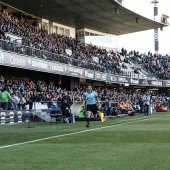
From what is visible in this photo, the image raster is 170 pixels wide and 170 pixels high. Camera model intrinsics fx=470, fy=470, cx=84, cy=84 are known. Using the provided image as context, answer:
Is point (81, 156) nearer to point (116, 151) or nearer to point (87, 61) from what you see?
point (116, 151)

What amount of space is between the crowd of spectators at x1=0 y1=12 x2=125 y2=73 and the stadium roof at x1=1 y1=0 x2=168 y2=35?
215 cm

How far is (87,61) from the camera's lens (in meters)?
45.8

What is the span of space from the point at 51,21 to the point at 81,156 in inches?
1730

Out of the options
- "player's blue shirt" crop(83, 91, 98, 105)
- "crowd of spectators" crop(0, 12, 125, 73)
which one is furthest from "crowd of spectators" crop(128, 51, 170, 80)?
"player's blue shirt" crop(83, 91, 98, 105)

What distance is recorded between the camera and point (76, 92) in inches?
1585

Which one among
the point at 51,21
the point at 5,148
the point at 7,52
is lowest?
the point at 5,148

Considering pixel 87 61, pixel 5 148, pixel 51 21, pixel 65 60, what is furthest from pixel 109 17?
pixel 5 148

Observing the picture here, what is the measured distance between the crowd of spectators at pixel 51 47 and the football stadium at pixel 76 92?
10 centimetres

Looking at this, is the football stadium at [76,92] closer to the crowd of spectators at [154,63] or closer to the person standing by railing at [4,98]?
the person standing by railing at [4,98]

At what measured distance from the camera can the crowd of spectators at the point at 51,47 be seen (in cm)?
3197

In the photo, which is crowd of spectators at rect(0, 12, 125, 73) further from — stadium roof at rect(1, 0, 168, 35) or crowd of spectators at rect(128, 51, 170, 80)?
crowd of spectators at rect(128, 51, 170, 80)

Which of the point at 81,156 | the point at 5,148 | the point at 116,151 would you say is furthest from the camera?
the point at 5,148

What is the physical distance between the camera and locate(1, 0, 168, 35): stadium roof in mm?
44000

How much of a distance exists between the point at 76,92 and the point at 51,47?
454 centimetres
